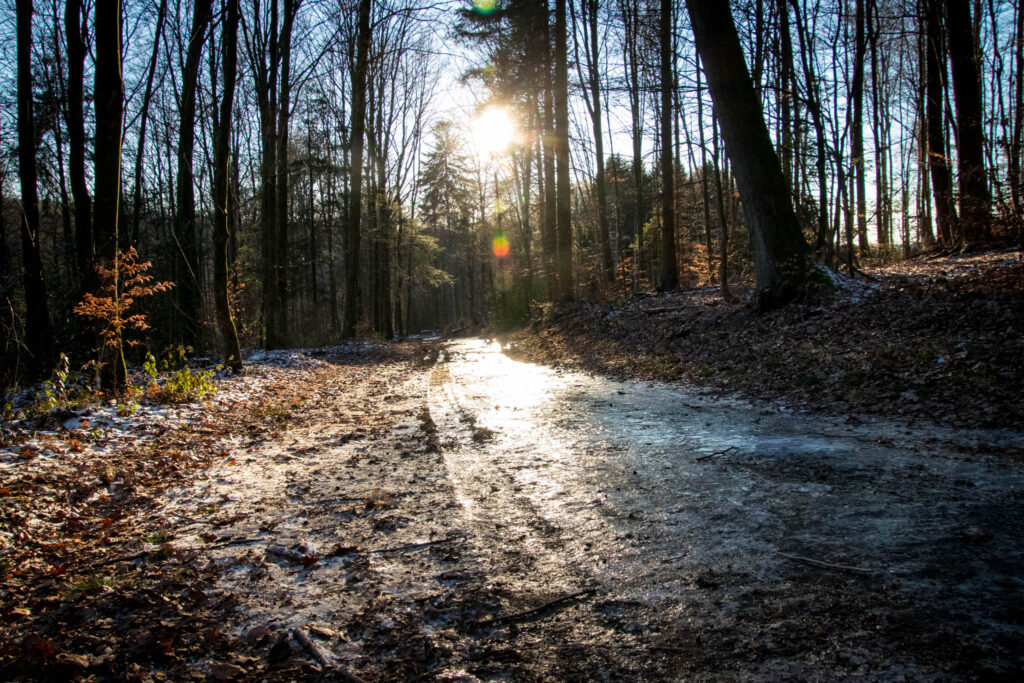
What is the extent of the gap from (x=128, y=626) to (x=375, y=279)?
2720 cm

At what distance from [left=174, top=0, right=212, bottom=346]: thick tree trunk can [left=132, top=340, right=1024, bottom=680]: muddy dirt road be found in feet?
30.1

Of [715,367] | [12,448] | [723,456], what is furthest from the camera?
[715,367]

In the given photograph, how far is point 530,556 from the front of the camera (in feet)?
8.62

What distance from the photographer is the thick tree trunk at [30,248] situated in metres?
9.05

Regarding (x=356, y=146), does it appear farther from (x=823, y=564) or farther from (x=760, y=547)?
(x=823, y=564)

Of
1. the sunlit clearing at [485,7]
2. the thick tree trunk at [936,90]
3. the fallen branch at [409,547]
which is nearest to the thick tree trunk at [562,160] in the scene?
the sunlit clearing at [485,7]

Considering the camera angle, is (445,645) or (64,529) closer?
(445,645)

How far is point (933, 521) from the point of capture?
2576 mm

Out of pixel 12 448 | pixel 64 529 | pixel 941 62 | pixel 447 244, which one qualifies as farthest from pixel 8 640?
pixel 447 244

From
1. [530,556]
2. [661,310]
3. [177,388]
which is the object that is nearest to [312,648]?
[530,556]

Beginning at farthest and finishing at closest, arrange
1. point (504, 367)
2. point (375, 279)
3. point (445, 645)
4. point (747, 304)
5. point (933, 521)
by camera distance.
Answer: point (375, 279) → point (504, 367) → point (747, 304) → point (933, 521) → point (445, 645)

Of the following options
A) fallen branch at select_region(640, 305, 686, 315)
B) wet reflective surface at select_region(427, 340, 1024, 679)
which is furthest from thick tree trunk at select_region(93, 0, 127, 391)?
fallen branch at select_region(640, 305, 686, 315)

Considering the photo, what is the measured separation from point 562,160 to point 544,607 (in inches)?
662

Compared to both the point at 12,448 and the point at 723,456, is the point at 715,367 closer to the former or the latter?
the point at 723,456
